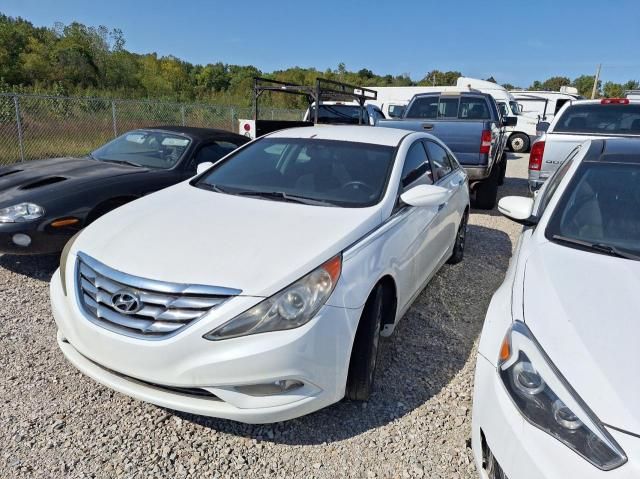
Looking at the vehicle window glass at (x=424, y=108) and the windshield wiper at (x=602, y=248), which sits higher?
the vehicle window glass at (x=424, y=108)

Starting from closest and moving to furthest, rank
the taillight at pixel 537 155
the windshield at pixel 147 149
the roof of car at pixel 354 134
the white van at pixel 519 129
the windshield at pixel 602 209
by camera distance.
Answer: the windshield at pixel 602 209
the roof of car at pixel 354 134
the windshield at pixel 147 149
the taillight at pixel 537 155
the white van at pixel 519 129

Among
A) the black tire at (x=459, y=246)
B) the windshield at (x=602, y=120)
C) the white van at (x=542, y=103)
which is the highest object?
the white van at (x=542, y=103)

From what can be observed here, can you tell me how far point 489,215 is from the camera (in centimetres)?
745

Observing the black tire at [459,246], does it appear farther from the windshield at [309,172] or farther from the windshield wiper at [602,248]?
the windshield wiper at [602,248]

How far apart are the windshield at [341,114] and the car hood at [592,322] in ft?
36.9

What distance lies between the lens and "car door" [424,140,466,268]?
3.73m

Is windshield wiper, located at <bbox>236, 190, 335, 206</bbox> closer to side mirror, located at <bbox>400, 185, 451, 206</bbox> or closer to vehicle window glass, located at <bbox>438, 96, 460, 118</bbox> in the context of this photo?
side mirror, located at <bbox>400, 185, 451, 206</bbox>

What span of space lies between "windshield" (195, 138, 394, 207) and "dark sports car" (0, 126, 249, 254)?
4.25ft

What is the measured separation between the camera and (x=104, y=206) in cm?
414

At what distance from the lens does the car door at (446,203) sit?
3729mm

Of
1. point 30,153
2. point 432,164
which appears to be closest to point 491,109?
point 432,164

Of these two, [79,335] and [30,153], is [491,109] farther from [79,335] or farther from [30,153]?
[30,153]

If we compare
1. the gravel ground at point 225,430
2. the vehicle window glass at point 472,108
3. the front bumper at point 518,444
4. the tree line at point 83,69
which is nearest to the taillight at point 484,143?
the vehicle window glass at point 472,108

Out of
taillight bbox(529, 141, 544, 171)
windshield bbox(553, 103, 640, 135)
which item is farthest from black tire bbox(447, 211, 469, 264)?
windshield bbox(553, 103, 640, 135)
